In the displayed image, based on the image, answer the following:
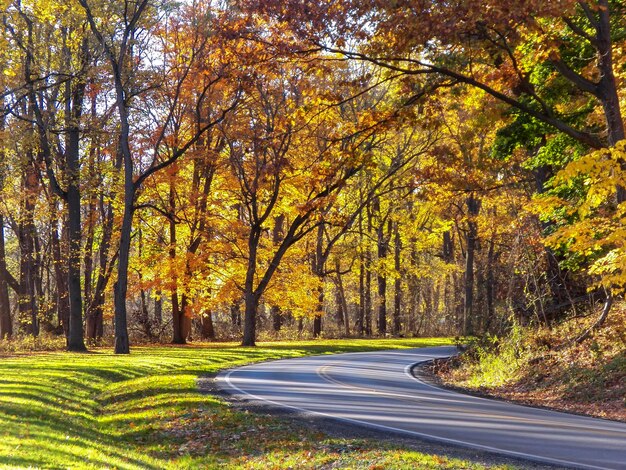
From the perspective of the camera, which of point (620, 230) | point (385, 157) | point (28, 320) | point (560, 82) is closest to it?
point (620, 230)

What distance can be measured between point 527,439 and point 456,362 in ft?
47.3

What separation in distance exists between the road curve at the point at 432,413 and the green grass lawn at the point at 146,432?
1.14m

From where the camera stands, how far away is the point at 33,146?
31250 mm

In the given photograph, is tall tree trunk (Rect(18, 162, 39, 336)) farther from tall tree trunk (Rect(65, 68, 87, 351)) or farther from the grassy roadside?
the grassy roadside

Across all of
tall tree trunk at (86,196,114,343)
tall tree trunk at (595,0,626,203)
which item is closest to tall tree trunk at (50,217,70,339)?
tall tree trunk at (86,196,114,343)

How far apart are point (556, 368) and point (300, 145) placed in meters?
19.3

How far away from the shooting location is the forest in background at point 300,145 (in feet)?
48.2

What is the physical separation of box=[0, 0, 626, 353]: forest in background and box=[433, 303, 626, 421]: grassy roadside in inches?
25.9

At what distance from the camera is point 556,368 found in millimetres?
18188

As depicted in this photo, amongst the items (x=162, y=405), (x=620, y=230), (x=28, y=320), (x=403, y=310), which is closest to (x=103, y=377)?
(x=162, y=405)

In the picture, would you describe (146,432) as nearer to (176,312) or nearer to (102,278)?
(176,312)

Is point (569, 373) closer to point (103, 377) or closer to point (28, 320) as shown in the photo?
point (103, 377)

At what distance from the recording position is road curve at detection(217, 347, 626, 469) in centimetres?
935

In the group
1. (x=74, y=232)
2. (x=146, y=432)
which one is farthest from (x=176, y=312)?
(x=146, y=432)
